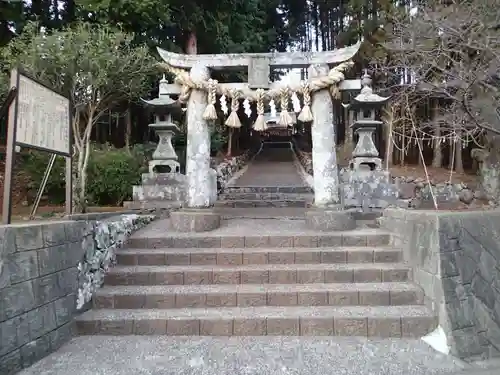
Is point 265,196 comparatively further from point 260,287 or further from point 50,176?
point 260,287

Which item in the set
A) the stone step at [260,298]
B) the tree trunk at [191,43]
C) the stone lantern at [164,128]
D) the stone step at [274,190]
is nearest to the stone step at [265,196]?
the stone step at [274,190]

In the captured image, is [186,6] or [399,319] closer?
[399,319]

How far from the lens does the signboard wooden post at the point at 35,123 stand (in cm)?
359

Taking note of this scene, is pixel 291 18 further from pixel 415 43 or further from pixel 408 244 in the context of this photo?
pixel 408 244

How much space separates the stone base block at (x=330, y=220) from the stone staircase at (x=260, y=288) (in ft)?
1.14

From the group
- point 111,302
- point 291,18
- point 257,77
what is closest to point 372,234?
point 257,77

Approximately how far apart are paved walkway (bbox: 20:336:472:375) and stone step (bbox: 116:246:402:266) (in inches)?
49.8

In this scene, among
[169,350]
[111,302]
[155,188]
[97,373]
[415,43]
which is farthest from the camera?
[155,188]

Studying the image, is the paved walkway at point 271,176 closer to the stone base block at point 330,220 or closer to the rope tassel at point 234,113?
the rope tassel at point 234,113

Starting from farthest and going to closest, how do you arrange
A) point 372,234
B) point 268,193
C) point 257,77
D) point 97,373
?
1. point 268,193
2. point 257,77
3. point 372,234
4. point 97,373

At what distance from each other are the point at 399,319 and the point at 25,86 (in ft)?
14.4

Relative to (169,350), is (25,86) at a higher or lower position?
higher

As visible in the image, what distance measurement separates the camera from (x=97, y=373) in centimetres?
324

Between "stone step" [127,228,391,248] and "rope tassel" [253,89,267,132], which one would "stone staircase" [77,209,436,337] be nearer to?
"stone step" [127,228,391,248]
